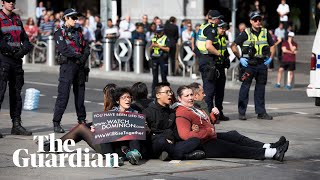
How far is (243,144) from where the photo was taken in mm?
13164

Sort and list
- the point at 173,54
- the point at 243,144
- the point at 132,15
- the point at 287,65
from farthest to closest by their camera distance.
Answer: the point at 132,15 → the point at 173,54 → the point at 287,65 → the point at 243,144

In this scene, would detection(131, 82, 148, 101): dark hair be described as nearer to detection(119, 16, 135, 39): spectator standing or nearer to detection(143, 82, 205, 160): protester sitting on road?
detection(143, 82, 205, 160): protester sitting on road

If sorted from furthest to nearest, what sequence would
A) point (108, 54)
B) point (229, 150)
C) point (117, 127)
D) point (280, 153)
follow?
1. point (108, 54)
2. point (229, 150)
3. point (280, 153)
4. point (117, 127)

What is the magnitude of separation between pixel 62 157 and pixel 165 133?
4.12 ft

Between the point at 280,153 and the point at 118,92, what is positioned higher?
the point at 118,92

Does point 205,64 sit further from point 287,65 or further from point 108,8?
point 108,8

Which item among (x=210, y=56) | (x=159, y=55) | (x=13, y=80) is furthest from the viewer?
(x=159, y=55)

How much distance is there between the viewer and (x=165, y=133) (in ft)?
42.5

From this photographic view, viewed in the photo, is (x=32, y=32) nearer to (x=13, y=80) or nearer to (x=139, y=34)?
(x=139, y=34)

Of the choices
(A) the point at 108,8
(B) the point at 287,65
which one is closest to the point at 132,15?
(A) the point at 108,8

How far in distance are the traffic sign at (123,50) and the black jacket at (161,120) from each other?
1785 cm

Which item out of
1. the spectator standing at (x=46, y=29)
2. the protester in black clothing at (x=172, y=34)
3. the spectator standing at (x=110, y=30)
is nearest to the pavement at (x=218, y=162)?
the protester in black clothing at (x=172, y=34)

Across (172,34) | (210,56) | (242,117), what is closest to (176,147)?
(210,56)

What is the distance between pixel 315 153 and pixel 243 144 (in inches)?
47.4
